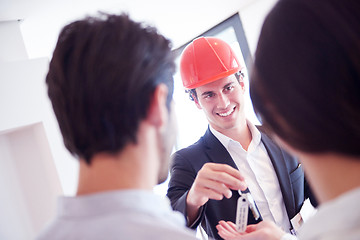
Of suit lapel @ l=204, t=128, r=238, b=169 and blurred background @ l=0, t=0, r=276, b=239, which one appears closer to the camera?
suit lapel @ l=204, t=128, r=238, b=169

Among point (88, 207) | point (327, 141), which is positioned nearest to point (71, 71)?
point (88, 207)

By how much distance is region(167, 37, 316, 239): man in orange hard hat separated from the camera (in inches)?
64.0

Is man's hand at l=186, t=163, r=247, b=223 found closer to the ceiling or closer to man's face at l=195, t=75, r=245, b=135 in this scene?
man's face at l=195, t=75, r=245, b=135

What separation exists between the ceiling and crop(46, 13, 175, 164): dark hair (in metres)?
1.43

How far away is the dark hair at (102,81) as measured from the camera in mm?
701

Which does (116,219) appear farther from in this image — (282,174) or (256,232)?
(282,174)

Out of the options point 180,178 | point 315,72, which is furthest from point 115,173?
point 180,178

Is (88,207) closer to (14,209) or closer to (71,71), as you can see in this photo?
(71,71)

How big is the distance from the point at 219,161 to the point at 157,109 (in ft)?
3.45

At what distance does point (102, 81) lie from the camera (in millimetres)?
695

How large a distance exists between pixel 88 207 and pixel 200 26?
4251mm

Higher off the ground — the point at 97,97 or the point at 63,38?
the point at 63,38

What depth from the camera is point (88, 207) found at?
0.65m

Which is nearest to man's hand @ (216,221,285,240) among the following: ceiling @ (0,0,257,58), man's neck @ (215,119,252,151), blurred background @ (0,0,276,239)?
man's neck @ (215,119,252,151)
